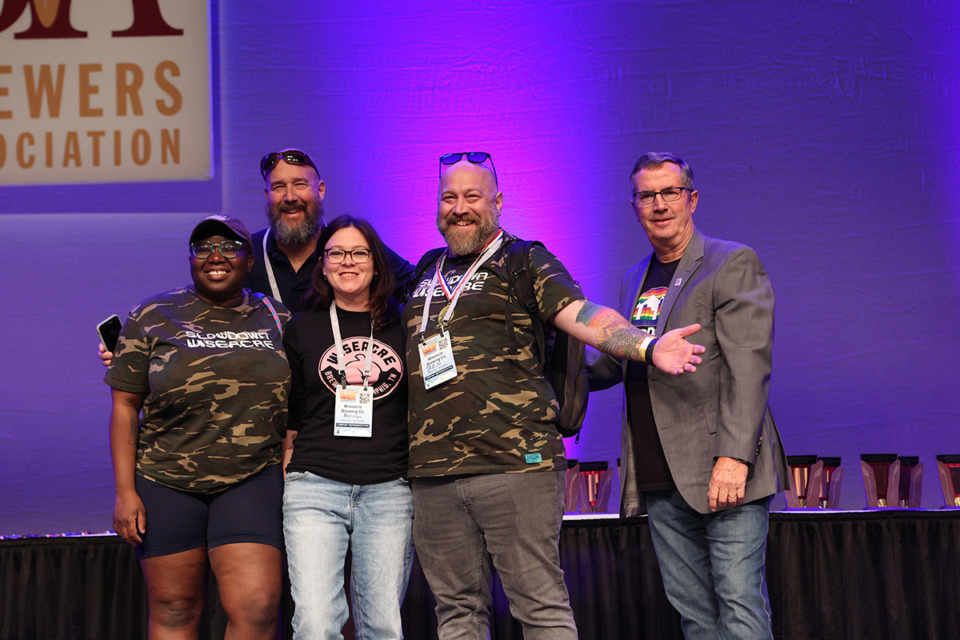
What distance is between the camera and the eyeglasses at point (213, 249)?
221 cm

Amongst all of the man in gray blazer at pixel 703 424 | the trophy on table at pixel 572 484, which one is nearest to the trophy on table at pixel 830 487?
the man in gray blazer at pixel 703 424

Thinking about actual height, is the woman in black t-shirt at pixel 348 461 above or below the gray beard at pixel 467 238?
below

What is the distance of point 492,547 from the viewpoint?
6.63 ft

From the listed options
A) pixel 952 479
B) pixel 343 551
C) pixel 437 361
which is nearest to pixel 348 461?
pixel 343 551

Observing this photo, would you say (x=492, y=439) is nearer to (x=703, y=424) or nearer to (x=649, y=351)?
(x=649, y=351)

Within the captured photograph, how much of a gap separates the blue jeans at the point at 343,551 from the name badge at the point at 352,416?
139 millimetres

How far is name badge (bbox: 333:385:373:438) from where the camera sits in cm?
211

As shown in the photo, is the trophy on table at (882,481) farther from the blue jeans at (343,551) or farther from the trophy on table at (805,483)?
the blue jeans at (343,551)

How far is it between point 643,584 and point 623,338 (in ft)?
4.06

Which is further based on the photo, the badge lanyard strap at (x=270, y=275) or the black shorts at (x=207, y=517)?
the badge lanyard strap at (x=270, y=275)

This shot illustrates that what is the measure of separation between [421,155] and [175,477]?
6.30 ft

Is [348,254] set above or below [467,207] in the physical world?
below

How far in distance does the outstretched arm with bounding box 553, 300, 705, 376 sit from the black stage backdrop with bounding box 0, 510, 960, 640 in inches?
42.0

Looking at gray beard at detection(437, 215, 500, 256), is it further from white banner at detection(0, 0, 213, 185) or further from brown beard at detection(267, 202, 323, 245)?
white banner at detection(0, 0, 213, 185)
